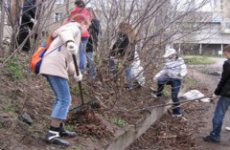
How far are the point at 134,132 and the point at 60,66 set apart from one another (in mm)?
2500

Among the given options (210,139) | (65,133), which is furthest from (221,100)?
(65,133)

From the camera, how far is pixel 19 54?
811 centimetres

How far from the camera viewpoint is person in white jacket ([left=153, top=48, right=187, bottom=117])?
8.33 meters

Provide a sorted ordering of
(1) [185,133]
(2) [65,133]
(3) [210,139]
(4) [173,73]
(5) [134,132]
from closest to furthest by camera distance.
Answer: (2) [65,133], (5) [134,132], (3) [210,139], (1) [185,133], (4) [173,73]

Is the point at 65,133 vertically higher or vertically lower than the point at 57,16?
lower

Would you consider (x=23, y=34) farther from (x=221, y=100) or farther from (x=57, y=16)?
(x=221, y=100)

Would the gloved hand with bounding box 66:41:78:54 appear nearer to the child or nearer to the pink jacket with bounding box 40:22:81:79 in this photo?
the pink jacket with bounding box 40:22:81:79

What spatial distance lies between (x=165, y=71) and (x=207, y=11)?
147 centimetres

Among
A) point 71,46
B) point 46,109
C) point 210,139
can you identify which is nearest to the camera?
point 71,46

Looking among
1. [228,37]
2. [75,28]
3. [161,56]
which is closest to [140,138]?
[161,56]

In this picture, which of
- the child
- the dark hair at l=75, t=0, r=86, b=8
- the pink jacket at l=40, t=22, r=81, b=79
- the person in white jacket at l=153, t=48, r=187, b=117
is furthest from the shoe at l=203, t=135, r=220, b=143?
the pink jacket at l=40, t=22, r=81, b=79

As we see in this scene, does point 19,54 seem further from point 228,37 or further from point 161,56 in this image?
point 228,37

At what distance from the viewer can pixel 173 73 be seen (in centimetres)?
884

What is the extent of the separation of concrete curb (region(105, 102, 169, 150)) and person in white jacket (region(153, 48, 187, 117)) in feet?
1.34
